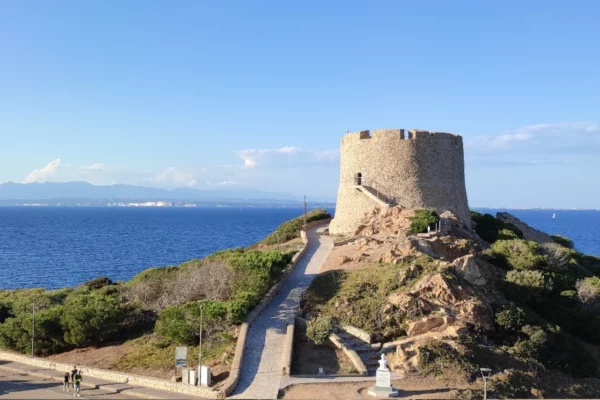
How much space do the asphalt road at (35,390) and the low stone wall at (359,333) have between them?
8.98m

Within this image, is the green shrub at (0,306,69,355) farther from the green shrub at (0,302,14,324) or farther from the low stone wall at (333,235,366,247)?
the low stone wall at (333,235,366,247)

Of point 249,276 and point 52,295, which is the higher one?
point 249,276

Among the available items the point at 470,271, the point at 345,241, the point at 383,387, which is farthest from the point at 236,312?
the point at 345,241

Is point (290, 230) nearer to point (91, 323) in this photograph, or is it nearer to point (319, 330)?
point (91, 323)

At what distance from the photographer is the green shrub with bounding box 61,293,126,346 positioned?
82.1ft

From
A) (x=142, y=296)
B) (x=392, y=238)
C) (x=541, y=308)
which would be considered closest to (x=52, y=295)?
(x=142, y=296)

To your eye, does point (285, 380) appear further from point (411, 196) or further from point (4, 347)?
point (411, 196)

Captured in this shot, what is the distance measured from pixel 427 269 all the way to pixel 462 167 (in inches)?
693

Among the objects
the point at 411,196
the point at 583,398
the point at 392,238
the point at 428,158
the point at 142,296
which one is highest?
the point at 428,158

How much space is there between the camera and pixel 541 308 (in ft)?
98.2

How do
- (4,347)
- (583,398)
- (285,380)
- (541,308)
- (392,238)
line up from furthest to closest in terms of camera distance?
1. (392,238)
2. (541,308)
3. (4,347)
4. (583,398)
5. (285,380)

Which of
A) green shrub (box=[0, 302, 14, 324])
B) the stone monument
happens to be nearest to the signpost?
the stone monument

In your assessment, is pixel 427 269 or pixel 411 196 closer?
pixel 427 269

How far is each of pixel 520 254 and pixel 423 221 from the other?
665cm
